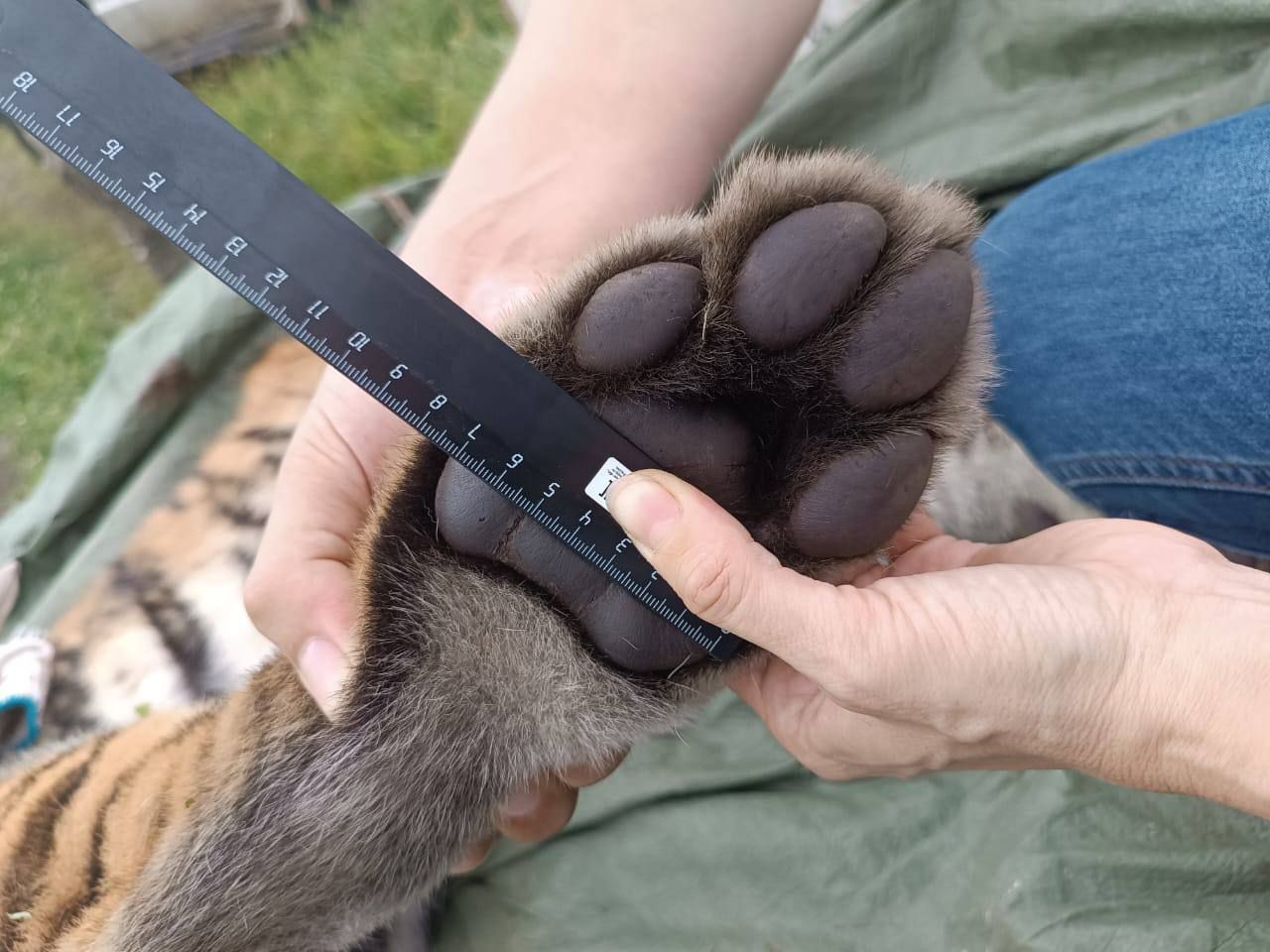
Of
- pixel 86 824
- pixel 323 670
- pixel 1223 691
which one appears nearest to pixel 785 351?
pixel 1223 691

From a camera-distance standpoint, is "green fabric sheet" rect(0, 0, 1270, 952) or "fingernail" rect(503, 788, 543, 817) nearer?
"fingernail" rect(503, 788, 543, 817)

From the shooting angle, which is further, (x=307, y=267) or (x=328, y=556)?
(x=328, y=556)

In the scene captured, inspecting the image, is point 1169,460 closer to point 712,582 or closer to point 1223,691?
point 1223,691

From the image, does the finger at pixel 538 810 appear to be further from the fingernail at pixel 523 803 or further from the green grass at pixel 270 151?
the green grass at pixel 270 151

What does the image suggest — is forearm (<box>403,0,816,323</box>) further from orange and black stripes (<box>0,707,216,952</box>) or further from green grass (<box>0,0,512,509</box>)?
green grass (<box>0,0,512,509</box>)

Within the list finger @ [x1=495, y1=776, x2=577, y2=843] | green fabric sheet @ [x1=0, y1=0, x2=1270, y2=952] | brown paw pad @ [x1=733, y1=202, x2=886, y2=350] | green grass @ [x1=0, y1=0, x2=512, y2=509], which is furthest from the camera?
green grass @ [x1=0, y1=0, x2=512, y2=509]

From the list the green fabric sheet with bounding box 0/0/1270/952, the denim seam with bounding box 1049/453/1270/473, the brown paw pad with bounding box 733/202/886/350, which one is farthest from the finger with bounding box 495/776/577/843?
the denim seam with bounding box 1049/453/1270/473

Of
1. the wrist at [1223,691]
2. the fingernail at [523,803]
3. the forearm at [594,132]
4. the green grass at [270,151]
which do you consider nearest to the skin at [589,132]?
the forearm at [594,132]
